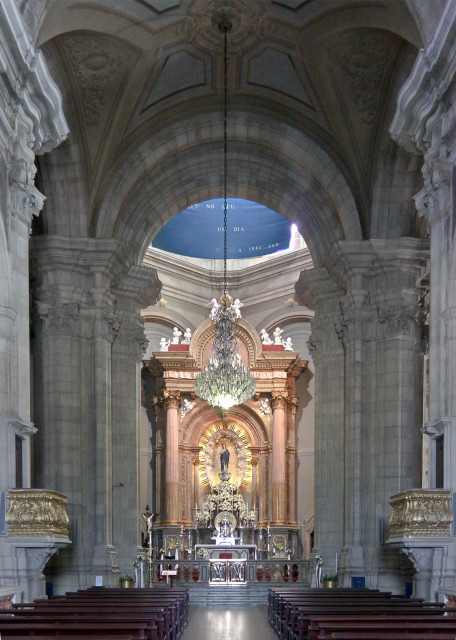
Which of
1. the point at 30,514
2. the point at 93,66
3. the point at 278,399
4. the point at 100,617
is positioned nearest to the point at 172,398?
the point at 278,399

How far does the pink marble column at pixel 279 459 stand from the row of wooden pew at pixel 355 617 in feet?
36.6

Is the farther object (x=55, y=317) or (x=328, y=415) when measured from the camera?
(x=328, y=415)

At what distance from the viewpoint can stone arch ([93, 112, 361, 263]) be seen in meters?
18.2

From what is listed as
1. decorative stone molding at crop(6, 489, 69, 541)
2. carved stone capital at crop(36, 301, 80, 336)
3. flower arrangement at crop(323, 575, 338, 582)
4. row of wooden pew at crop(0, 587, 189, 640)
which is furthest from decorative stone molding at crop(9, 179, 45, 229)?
flower arrangement at crop(323, 575, 338, 582)

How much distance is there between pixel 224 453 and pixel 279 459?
165 centimetres

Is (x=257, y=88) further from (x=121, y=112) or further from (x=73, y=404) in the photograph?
(x=73, y=404)

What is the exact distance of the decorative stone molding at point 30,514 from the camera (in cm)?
1095

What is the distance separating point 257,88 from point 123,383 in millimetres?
5804

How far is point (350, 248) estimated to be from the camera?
17578mm

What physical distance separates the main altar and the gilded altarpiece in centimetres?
3

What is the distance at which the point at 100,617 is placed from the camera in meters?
8.84

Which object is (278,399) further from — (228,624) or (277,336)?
(228,624)

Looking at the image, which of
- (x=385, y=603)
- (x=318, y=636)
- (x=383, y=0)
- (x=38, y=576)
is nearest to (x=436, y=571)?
(x=385, y=603)

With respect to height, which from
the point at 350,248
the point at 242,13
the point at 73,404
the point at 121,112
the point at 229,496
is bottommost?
the point at 229,496
